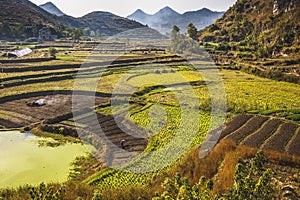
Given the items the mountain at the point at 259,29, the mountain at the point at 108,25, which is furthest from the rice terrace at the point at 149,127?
the mountain at the point at 108,25

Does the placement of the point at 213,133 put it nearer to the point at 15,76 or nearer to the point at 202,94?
the point at 202,94

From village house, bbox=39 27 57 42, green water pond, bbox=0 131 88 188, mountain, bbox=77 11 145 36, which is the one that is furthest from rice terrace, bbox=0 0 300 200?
mountain, bbox=77 11 145 36

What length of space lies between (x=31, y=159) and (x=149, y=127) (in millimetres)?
6936

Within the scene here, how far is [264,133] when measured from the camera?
52.5ft

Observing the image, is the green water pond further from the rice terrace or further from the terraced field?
the terraced field

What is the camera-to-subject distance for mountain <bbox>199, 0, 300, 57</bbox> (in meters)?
48.9

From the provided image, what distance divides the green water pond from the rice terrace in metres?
0.04

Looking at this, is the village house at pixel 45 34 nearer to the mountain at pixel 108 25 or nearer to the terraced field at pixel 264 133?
the terraced field at pixel 264 133

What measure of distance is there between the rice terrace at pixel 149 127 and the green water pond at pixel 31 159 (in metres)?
0.04

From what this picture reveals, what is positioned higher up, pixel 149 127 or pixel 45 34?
pixel 45 34

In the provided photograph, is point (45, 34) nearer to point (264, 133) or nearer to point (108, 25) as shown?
point (264, 133)

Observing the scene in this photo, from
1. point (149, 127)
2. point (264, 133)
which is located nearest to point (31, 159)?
point (149, 127)

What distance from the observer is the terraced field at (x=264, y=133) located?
1406 cm

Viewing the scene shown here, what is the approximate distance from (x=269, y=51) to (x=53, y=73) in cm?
3025
